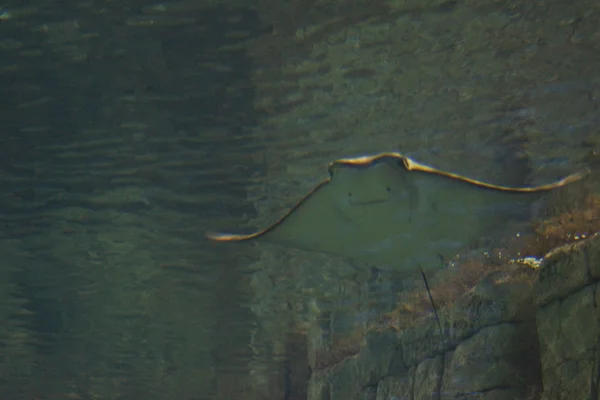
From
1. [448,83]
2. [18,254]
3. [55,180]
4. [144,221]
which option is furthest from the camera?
[18,254]

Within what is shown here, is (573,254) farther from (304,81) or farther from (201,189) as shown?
(201,189)

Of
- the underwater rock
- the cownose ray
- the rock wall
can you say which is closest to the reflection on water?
the rock wall

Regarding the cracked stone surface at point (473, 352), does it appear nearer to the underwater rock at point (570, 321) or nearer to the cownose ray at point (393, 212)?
the underwater rock at point (570, 321)

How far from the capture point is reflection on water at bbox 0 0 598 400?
28.2 feet

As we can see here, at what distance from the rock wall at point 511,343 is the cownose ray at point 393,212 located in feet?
3.26

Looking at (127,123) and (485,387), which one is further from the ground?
(127,123)

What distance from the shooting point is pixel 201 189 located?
12.4 meters

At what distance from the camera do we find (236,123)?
10430 mm

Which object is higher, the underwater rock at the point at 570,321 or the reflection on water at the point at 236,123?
the reflection on water at the point at 236,123

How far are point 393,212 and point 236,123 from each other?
18.3 ft

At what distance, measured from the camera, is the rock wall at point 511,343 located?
550 centimetres

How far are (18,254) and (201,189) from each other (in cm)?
683

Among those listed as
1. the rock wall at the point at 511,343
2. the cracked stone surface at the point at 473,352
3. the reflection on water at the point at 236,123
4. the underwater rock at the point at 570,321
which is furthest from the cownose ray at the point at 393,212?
the reflection on water at the point at 236,123

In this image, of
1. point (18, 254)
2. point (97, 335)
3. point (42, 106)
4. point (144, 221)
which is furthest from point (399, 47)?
point (97, 335)
